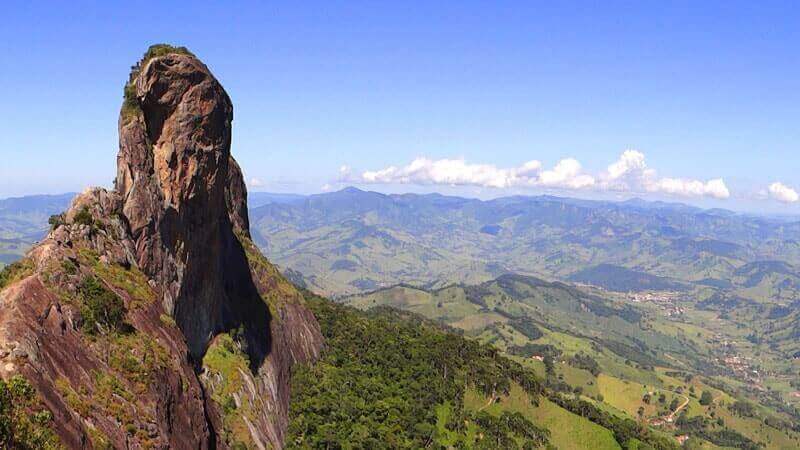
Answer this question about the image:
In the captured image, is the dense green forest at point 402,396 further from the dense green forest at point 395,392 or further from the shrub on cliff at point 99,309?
the shrub on cliff at point 99,309

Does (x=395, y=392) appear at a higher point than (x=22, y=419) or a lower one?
lower

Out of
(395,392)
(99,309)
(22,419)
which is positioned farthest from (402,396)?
(22,419)

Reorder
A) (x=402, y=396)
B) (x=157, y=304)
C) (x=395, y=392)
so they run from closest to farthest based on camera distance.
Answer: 1. (x=157, y=304)
2. (x=402, y=396)
3. (x=395, y=392)

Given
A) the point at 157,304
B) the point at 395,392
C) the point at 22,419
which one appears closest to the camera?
the point at 22,419

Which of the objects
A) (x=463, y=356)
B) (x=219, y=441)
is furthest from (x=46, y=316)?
(x=463, y=356)

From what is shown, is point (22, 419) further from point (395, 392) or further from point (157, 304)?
point (395, 392)

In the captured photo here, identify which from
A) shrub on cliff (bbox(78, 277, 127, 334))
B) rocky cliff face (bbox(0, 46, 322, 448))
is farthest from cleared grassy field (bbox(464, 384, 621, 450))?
shrub on cliff (bbox(78, 277, 127, 334))

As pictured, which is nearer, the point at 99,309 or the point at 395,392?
the point at 99,309
